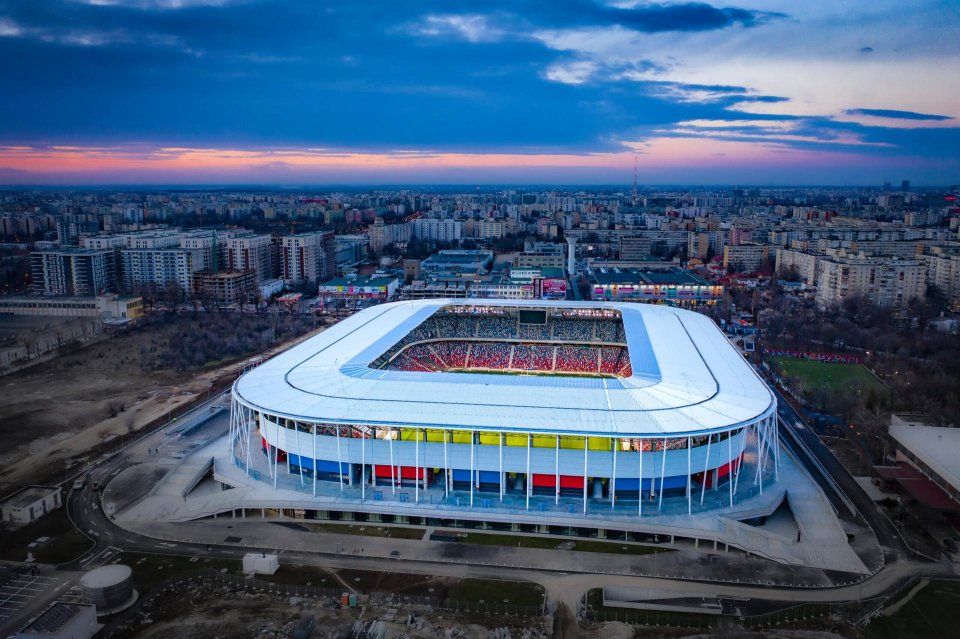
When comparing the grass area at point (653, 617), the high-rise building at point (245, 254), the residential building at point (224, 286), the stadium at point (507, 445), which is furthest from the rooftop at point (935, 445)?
the high-rise building at point (245, 254)

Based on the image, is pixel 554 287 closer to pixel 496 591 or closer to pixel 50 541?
pixel 496 591

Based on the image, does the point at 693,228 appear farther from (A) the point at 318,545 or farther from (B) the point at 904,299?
(A) the point at 318,545

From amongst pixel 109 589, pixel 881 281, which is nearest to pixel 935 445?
pixel 109 589

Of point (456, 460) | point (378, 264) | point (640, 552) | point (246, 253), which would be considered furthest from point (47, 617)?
point (378, 264)

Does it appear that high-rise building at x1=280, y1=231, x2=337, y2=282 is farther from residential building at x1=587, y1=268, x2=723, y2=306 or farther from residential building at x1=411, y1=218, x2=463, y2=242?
residential building at x1=411, y1=218, x2=463, y2=242

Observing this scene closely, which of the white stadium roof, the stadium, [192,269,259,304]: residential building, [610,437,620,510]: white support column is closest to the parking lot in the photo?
the stadium
